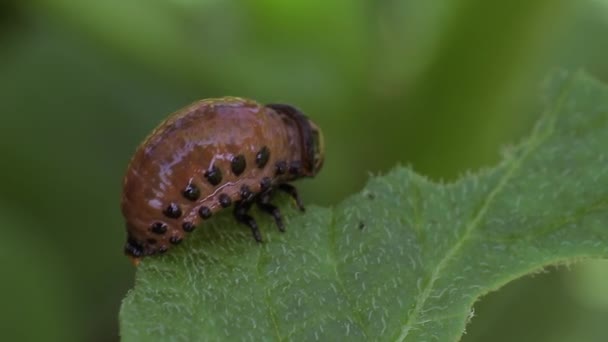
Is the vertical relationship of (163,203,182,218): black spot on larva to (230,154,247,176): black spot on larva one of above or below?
below

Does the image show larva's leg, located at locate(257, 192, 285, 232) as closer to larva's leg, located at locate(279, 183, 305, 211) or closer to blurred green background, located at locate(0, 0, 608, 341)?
larva's leg, located at locate(279, 183, 305, 211)

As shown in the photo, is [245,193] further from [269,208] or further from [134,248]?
[134,248]

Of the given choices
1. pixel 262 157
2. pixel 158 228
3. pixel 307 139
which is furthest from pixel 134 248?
pixel 307 139

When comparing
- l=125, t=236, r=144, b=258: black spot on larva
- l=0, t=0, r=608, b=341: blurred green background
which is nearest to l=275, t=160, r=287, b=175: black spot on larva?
l=125, t=236, r=144, b=258: black spot on larva

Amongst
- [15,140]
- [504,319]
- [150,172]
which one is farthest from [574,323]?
[15,140]

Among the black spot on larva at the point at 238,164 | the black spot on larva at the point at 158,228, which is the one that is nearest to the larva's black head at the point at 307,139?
the black spot on larva at the point at 238,164

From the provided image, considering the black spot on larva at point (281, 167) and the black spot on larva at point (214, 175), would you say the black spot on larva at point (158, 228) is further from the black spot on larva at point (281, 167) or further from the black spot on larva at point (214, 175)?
the black spot on larva at point (281, 167)
